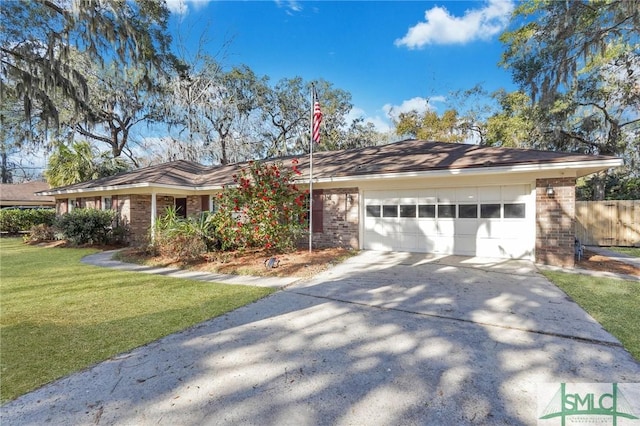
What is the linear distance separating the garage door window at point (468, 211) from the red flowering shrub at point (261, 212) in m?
4.44

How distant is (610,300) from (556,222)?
317cm

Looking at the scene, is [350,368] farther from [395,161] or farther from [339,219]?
[395,161]

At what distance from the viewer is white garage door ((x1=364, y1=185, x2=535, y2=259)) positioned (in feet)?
26.5

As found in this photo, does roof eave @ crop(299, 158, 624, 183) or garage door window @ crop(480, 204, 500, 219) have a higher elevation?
roof eave @ crop(299, 158, 624, 183)

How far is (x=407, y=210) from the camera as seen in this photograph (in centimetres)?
941

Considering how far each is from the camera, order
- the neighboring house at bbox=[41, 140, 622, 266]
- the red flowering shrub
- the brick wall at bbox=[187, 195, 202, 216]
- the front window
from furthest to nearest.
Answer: the front window → the brick wall at bbox=[187, 195, 202, 216] → the red flowering shrub → the neighboring house at bbox=[41, 140, 622, 266]

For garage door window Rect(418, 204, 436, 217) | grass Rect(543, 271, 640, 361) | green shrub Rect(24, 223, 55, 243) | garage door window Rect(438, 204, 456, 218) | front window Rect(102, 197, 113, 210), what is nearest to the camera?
grass Rect(543, 271, 640, 361)

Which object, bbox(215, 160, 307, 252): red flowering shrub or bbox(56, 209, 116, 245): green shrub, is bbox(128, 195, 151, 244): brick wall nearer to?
bbox(56, 209, 116, 245): green shrub

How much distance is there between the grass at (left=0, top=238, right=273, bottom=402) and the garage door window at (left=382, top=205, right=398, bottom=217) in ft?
17.5

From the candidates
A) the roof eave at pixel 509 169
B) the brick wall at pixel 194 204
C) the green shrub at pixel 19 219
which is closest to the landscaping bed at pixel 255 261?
the roof eave at pixel 509 169

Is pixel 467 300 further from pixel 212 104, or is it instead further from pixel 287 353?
pixel 212 104

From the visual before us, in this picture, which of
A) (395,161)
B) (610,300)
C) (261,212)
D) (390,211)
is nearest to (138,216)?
(261,212)

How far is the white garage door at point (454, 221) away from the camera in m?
8.09

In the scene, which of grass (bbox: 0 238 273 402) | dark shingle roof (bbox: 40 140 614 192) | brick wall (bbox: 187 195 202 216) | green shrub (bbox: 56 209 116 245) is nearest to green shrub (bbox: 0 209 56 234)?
dark shingle roof (bbox: 40 140 614 192)
